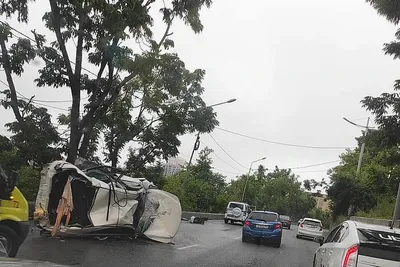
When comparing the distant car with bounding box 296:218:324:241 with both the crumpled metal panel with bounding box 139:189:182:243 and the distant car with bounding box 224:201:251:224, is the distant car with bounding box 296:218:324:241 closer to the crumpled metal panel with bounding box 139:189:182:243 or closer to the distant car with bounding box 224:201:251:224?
the distant car with bounding box 224:201:251:224

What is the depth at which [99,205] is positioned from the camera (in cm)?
1425

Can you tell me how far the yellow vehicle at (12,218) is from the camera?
7.93 metres

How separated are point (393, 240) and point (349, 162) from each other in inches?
2206

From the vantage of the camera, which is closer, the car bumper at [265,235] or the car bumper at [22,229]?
the car bumper at [22,229]

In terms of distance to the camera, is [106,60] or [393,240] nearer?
[393,240]

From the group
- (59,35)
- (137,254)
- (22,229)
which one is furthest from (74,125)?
(22,229)

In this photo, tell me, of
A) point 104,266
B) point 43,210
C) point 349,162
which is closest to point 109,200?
point 43,210

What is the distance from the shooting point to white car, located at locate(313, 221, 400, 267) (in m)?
6.40

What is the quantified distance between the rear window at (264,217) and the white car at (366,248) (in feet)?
44.8

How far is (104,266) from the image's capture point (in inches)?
384

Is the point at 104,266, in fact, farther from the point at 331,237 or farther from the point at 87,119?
the point at 87,119

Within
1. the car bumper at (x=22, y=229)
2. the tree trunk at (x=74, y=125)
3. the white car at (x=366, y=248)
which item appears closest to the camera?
the white car at (x=366, y=248)

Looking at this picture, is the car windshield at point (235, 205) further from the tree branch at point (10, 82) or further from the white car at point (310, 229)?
the tree branch at point (10, 82)

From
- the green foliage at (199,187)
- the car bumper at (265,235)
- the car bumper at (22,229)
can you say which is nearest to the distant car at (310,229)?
the green foliage at (199,187)
